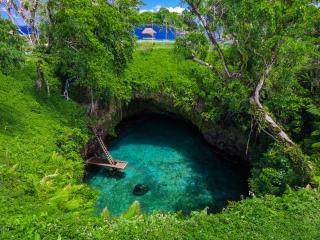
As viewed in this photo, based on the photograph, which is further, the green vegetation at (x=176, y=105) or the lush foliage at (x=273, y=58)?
the lush foliage at (x=273, y=58)

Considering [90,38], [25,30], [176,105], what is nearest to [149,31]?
[176,105]

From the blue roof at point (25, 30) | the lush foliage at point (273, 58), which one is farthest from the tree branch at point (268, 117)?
the blue roof at point (25, 30)

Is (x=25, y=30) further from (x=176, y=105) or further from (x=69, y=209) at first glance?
(x=69, y=209)

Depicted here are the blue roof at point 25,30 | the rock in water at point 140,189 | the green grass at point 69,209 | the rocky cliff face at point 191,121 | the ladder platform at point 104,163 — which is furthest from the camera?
the rocky cliff face at point 191,121

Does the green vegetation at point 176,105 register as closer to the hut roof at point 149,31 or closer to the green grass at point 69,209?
the green grass at point 69,209

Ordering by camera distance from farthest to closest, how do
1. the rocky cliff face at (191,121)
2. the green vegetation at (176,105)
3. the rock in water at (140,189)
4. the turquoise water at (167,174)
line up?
the rocky cliff face at (191,121), the rock in water at (140,189), the turquoise water at (167,174), the green vegetation at (176,105)

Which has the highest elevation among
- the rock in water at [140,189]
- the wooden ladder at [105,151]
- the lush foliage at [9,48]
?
the lush foliage at [9,48]

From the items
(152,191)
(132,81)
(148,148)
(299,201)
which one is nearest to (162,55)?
(132,81)
